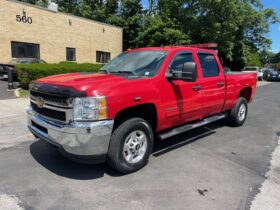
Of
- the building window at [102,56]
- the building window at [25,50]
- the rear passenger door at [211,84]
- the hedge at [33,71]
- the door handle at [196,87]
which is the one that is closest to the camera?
the door handle at [196,87]

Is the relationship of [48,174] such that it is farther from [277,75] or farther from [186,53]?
[277,75]

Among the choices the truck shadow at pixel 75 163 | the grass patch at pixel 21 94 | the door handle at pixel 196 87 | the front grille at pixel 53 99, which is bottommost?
the truck shadow at pixel 75 163

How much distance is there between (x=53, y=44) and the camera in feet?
76.0

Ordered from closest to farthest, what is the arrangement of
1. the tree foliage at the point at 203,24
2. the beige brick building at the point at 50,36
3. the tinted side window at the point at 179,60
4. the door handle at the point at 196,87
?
the tinted side window at the point at 179,60 < the door handle at the point at 196,87 < the beige brick building at the point at 50,36 < the tree foliage at the point at 203,24

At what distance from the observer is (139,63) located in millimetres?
5043

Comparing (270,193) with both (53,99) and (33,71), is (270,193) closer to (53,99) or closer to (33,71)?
(53,99)

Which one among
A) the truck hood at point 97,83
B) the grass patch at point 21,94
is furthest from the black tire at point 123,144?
the grass patch at point 21,94

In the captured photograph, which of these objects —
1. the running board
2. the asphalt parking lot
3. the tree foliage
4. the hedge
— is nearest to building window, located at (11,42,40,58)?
the hedge

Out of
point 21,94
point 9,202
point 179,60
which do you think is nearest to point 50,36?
point 21,94

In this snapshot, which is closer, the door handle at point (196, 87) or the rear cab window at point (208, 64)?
the door handle at point (196, 87)

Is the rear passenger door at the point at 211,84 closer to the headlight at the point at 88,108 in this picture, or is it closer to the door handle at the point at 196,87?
the door handle at the point at 196,87

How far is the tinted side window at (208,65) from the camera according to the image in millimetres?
5805

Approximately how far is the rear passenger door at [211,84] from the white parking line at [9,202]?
12.5ft

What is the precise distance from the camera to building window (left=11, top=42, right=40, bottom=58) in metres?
20.6
